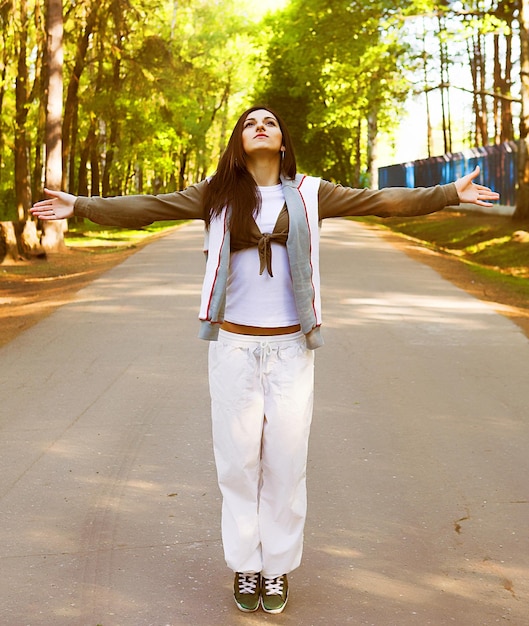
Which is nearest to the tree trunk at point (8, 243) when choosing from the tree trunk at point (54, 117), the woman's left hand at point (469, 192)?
the tree trunk at point (54, 117)

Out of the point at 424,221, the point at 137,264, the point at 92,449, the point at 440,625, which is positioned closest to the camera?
the point at 440,625

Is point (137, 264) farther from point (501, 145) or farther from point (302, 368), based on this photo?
point (501, 145)

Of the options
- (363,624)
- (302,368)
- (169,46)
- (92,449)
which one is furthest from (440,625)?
(169,46)

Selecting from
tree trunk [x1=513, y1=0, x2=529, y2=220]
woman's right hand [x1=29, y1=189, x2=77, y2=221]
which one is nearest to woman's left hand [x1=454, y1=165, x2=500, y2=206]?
woman's right hand [x1=29, y1=189, x2=77, y2=221]

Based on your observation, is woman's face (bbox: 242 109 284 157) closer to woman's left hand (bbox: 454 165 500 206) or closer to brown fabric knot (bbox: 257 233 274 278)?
brown fabric knot (bbox: 257 233 274 278)

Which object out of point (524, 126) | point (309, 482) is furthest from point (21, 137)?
point (309, 482)

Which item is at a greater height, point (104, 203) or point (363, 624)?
point (104, 203)

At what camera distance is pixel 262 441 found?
4.80 m

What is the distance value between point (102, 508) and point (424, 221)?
37.7m

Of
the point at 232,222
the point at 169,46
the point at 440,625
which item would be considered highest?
the point at 169,46

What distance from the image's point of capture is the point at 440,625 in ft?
14.9

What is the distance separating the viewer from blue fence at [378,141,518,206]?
3844 centimetres

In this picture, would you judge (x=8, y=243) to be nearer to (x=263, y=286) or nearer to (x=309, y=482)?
(x=309, y=482)

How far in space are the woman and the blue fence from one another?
33.3 metres
